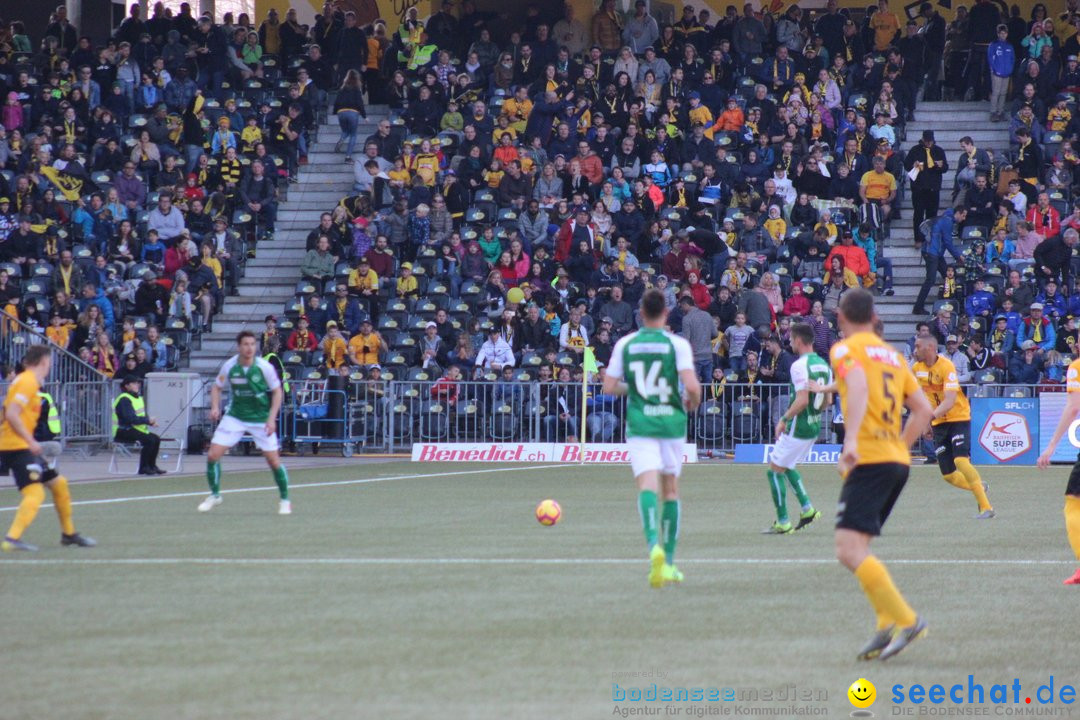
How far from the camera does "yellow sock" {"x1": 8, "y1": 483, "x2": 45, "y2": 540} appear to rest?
13.6 meters

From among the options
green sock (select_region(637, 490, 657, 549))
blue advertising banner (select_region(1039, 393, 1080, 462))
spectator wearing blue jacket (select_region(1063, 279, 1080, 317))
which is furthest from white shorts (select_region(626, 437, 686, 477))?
spectator wearing blue jacket (select_region(1063, 279, 1080, 317))

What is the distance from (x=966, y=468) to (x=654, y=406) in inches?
294

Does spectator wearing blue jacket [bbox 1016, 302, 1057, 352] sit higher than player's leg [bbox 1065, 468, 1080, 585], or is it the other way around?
spectator wearing blue jacket [bbox 1016, 302, 1057, 352]

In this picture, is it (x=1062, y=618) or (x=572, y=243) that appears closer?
(x=1062, y=618)

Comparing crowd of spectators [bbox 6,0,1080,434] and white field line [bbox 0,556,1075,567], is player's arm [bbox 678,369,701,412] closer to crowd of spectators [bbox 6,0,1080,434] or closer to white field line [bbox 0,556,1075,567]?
white field line [bbox 0,556,1075,567]

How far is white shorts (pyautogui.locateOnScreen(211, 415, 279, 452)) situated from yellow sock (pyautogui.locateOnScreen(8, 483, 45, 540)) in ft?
13.5

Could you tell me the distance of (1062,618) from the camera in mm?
9758

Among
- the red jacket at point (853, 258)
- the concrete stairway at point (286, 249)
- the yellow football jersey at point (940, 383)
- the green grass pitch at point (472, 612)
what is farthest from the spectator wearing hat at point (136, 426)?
the red jacket at point (853, 258)

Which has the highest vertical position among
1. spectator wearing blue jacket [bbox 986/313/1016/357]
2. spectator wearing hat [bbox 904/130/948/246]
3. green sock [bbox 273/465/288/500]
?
spectator wearing hat [bbox 904/130/948/246]

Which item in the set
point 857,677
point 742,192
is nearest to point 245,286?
point 742,192

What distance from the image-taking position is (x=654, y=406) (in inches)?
452

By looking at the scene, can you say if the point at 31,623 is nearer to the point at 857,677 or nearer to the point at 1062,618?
A: the point at 857,677

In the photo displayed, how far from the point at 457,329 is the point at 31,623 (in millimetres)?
20702

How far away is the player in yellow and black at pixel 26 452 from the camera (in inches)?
532
